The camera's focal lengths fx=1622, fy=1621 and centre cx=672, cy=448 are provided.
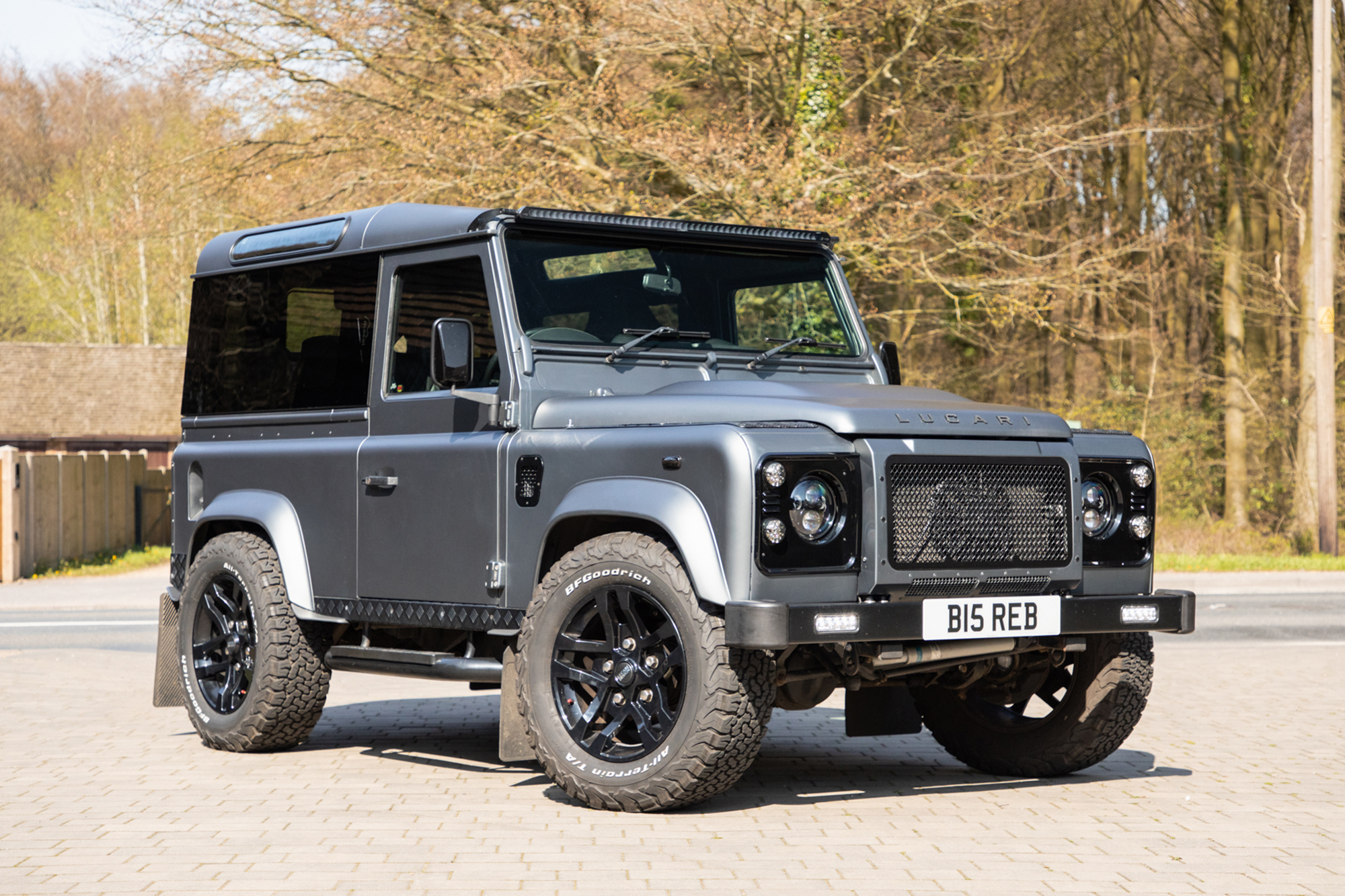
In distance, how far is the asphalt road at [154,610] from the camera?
14266mm

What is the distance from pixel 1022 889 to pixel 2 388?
5218cm

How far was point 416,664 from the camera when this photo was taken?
6.99m

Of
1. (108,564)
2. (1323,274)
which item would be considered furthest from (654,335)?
(108,564)

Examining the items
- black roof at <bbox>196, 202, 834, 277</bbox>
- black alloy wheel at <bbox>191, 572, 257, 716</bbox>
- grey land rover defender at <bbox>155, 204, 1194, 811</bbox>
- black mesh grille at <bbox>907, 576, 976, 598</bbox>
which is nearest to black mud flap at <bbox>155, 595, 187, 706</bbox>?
grey land rover defender at <bbox>155, 204, 1194, 811</bbox>

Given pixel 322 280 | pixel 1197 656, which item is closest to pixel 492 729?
pixel 322 280

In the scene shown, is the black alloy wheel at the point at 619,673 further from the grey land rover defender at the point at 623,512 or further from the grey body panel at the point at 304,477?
the grey body panel at the point at 304,477

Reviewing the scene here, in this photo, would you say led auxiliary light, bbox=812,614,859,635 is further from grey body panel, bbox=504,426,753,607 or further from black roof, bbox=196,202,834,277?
black roof, bbox=196,202,834,277

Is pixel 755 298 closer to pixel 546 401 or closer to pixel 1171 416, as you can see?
pixel 546 401

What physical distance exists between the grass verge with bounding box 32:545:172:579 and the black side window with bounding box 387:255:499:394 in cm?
1636

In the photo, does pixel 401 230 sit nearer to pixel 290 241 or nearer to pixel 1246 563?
pixel 290 241

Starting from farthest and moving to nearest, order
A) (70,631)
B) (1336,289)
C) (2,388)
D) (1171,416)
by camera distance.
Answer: (2,388) → (1171,416) → (1336,289) → (70,631)

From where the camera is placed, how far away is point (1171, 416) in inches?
1030

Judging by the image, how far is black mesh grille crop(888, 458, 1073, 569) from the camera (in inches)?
233

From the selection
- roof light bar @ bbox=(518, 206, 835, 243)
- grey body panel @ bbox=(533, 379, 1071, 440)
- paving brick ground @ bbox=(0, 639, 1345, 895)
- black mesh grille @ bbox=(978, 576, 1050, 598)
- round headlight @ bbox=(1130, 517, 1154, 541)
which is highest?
roof light bar @ bbox=(518, 206, 835, 243)
